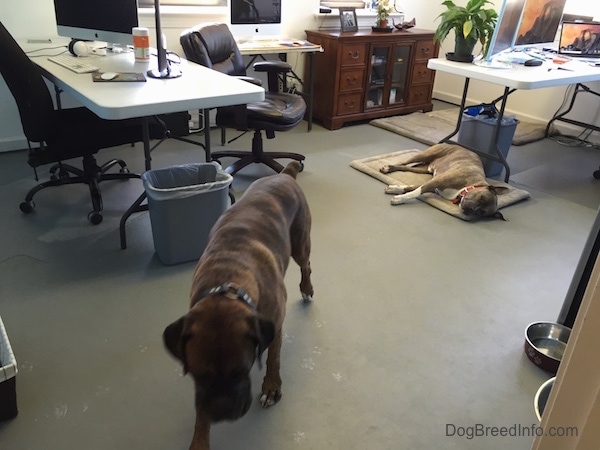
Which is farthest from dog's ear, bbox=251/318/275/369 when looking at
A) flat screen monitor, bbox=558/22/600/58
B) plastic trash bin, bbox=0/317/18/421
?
flat screen monitor, bbox=558/22/600/58

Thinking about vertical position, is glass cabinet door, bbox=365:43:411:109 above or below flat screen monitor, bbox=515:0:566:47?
below

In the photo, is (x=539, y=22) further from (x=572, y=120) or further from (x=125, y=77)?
(x=125, y=77)

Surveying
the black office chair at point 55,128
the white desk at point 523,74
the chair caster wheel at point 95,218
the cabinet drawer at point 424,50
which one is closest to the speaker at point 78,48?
the black office chair at point 55,128

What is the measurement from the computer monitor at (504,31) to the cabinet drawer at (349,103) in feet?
4.10

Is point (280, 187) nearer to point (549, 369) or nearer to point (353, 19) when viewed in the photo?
point (549, 369)

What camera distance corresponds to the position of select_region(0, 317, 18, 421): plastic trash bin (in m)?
1.48

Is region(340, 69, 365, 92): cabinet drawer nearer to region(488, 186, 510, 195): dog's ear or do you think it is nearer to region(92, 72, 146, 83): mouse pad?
region(488, 186, 510, 195): dog's ear

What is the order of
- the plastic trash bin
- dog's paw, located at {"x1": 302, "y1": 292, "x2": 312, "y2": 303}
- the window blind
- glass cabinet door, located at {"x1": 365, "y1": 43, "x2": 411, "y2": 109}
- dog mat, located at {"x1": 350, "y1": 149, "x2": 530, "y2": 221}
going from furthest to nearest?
glass cabinet door, located at {"x1": 365, "y1": 43, "x2": 411, "y2": 109}, the window blind, dog mat, located at {"x1": 350, "y1": 149, "x2": 530, "y2": 221}, dog's paw, located at {"x1": 302, "y1": 292, "x2": 312, "y2": 303}, the plastic trash bin

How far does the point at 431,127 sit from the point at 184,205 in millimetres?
2984

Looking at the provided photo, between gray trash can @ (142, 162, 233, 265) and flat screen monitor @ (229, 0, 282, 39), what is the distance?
1859 millimetres

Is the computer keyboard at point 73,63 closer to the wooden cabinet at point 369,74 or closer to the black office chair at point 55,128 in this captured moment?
the black office chair at point 55,128

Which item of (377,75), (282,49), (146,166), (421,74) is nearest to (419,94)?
(421,74)

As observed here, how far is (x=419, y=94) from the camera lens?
4988mm

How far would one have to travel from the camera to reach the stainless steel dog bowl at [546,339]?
1.93 meters
